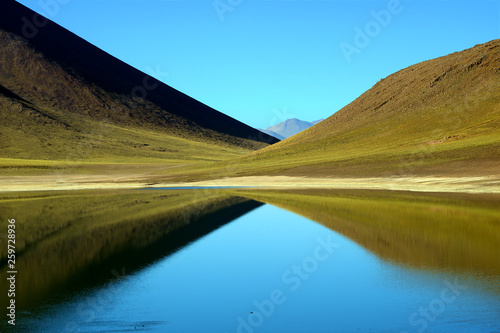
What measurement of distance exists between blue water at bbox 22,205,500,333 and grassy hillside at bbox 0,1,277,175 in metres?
107

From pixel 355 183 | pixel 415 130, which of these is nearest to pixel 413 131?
pixel 415 130

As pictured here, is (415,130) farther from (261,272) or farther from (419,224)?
(261,272)

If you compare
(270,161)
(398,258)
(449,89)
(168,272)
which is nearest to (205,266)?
(168,272)

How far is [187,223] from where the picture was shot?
2780 centimetres

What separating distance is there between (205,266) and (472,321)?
9154 mm

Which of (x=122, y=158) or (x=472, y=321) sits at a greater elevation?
(x=122, y=158)

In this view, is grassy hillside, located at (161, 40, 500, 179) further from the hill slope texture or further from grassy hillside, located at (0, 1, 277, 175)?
grassy hillside, located at (0, 1, 277, 175)

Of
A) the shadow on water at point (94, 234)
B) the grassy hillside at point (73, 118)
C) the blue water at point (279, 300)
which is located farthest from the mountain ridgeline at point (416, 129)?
the grassy hillside at point (73, 118)

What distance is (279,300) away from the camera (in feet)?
42.4

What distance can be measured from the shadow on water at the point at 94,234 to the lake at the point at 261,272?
0.08 meters

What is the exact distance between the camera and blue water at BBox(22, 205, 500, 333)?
10844 mm

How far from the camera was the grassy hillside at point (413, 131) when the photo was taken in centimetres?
6047

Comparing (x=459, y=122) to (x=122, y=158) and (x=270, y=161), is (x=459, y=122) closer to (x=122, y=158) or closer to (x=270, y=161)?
(x=270, y=161)

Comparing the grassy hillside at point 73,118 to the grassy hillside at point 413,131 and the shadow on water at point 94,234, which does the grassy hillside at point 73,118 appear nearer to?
the grassy hillside at point 413,131
